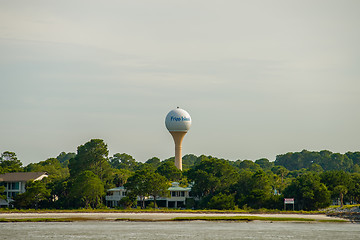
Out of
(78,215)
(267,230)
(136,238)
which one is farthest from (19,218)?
(267,230)

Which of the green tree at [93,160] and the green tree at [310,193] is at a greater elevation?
the green tree at [93,160]

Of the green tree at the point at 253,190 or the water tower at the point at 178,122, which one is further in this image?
the water tower at the point at 178,122

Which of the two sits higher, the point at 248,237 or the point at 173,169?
the point at 173,169

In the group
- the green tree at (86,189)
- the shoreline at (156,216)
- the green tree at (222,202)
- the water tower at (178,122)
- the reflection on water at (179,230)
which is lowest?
the reflection on water at (179,230)

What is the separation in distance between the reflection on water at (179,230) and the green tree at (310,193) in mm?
14415

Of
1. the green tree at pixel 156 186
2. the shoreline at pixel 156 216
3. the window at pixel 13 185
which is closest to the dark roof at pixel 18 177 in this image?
the window at pixel 13 185

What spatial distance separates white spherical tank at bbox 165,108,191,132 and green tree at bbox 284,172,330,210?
3956 centimetres

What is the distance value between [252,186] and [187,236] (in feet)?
135

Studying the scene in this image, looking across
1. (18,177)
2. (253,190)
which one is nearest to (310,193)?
(253,190)

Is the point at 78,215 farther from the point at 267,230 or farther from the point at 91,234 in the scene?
the point at 267,230

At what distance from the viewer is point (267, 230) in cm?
7419

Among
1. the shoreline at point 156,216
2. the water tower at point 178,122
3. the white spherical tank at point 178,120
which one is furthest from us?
the water tower at point 178,122

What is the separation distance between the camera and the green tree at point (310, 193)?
98812mm

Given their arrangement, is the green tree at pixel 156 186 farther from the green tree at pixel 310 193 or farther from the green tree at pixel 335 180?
the green tree at pixel 335 180
